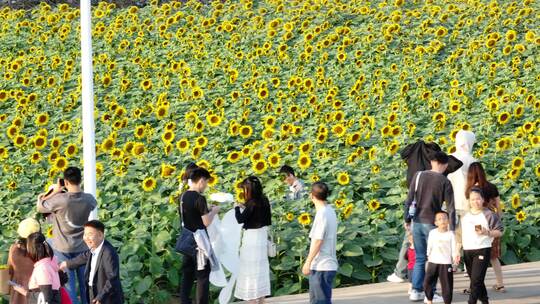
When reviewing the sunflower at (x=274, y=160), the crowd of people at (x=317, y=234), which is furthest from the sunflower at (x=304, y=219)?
the sunflower at (x=274, y=160)

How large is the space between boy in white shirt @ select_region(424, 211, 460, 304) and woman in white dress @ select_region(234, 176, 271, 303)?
1.59m

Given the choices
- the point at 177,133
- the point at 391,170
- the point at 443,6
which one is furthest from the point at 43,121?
the point at 443,6

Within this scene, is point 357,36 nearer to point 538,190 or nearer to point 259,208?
point 538,190

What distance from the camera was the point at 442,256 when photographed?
1118 cm

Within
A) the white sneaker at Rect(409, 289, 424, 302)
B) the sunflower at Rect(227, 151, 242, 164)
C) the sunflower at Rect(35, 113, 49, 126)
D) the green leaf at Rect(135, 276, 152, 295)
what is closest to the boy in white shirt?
the white sneaker at Rect(409, 289, 424, 302)

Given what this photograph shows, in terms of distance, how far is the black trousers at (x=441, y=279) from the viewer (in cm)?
1116

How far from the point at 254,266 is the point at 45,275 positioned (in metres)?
2.58

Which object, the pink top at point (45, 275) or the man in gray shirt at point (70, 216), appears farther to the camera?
the man in gray shirt at point (70, 216)

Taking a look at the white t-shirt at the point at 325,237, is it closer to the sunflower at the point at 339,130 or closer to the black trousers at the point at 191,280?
the black trousers at the point at 191,280

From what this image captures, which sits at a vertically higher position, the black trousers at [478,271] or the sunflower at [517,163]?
the sunflower at [517,163]

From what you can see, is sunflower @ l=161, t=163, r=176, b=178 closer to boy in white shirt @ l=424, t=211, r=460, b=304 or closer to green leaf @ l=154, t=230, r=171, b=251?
green leaf @ l=154, t=230, r=171, b=251

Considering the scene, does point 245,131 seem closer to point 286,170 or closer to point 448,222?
point 286,170

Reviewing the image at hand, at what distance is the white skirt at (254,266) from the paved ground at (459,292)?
714mm

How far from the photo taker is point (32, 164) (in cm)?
1689
